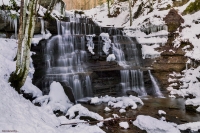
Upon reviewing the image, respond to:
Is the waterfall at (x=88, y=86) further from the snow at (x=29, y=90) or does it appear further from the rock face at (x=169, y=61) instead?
the rock face at (x=169, y=61)

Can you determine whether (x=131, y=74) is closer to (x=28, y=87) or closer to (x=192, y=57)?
(x=192, y=57)

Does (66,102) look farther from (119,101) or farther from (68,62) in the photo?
(68,62)

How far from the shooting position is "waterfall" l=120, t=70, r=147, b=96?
44.1ft

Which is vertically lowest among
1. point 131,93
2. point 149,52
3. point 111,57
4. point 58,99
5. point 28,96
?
point 131,93

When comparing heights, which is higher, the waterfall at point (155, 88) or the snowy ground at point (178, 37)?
the snowy ground at point (178, 37)

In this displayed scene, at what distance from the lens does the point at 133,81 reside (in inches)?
536

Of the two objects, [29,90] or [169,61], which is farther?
[169,61]

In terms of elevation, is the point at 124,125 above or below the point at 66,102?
below

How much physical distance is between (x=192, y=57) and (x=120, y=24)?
13.8m

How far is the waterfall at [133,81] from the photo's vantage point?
1343 cm

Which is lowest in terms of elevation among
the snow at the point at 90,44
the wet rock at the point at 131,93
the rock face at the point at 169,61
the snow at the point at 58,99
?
the wet rock at the point at 131,93

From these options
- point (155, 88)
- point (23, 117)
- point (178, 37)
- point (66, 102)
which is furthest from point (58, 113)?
point (178, 37)

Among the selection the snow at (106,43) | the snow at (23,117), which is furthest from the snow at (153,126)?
the snow at (106,43)

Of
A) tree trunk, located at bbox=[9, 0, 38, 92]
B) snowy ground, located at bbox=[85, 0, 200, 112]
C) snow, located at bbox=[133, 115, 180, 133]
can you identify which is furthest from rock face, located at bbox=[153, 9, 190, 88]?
tree trunk, located at bbox=[9, 0, 38, 92]
